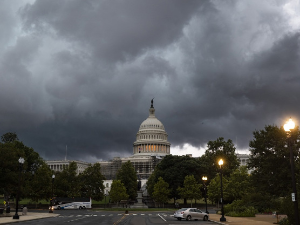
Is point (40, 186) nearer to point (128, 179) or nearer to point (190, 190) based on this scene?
point (128, 179)

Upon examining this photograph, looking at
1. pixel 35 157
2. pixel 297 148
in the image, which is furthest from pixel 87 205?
pixel 297 148

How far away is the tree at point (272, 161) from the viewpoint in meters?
52.7

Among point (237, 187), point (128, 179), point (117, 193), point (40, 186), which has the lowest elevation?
point (117, 193)

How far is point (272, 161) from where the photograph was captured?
5400 centimetres

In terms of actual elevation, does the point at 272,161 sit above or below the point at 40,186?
above

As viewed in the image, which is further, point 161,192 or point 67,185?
point 161,192

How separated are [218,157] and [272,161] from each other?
4483 cm

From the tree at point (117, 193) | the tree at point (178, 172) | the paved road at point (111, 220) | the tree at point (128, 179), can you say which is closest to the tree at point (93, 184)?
the tree at point (117, 193)

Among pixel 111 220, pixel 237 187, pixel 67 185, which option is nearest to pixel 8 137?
pixel 67 185

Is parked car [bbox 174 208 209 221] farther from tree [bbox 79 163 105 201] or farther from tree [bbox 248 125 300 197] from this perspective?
tree [bbox 79 163 105 201]

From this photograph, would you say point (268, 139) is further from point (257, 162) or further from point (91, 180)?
point (91, 180)

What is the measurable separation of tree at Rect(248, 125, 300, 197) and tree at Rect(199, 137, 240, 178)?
4135 centimetres

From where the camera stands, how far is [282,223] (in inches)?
1213

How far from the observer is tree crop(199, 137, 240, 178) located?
99.2 m
